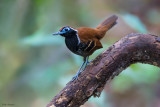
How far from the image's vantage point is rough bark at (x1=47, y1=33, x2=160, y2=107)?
2.01 metres

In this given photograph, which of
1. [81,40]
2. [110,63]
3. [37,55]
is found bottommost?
[110,63]

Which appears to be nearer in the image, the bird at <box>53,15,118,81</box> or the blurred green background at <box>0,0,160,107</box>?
the bird at <box>53,15,118,81</box>

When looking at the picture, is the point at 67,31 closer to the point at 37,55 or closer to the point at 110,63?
the point at 110,63

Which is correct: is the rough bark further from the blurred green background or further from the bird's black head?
the blurred green background

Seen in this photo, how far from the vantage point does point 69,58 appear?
132 inches

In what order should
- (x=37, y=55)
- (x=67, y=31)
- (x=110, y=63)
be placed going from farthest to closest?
(x=37, y=55), (x=67, y=31), (x=110, y=63)

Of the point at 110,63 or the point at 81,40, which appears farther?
the point at 81,40

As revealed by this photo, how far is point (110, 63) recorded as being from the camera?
6.79ft

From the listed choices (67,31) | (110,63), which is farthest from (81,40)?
(110,63)

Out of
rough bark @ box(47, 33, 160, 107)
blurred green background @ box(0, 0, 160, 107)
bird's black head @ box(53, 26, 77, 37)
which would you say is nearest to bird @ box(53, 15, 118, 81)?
bird's black head @ box(53, 26, 77, 37)

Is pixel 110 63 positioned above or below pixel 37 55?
below

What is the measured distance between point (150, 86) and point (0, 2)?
275 centimetres

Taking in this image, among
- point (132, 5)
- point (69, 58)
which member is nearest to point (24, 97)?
point (69, 58)

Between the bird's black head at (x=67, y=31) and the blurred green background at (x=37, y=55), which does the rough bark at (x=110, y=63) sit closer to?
the bird's black head at (x=67, y=31)
